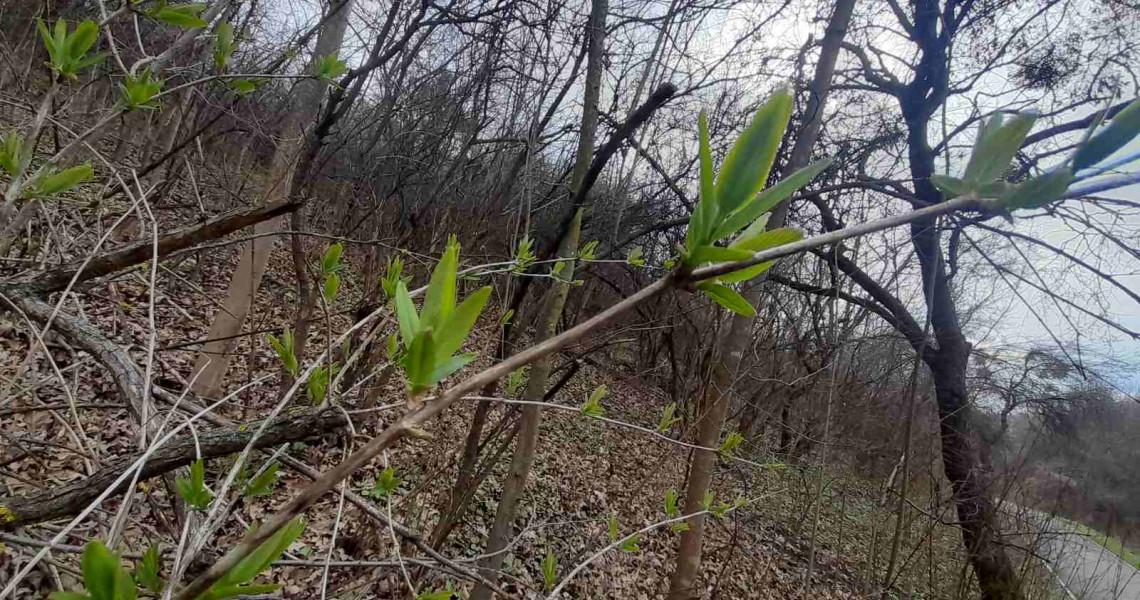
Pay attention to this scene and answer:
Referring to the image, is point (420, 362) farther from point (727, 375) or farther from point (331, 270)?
point (727, 375)

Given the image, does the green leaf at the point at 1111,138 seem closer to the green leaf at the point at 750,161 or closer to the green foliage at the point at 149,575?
the green leaf at the point at 750,161

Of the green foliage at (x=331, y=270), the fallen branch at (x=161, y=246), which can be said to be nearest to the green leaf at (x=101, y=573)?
the green foliage at (x=331, y=270)

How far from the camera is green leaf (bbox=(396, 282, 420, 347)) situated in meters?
0.34

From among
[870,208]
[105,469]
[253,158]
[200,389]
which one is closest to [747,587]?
[870,208]

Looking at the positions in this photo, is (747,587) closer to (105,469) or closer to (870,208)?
(870,208)

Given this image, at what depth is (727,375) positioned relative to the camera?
2.39 metres

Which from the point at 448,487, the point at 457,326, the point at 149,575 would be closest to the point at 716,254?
the point at 457,326

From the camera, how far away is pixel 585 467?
5109 millimetres

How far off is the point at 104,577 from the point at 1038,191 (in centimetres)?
66

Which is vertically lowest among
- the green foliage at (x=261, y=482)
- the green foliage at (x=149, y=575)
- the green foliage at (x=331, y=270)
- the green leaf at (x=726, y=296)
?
the green foliage at (x=261, y=482)

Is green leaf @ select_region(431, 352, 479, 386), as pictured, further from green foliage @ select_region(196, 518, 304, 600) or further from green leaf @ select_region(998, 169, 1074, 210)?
green leaf @ select_region(998, 169, 1074, 210)

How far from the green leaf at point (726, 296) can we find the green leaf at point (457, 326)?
0.51ft

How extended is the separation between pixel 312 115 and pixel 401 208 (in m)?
3.85

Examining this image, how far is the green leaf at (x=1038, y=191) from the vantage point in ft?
1.05
